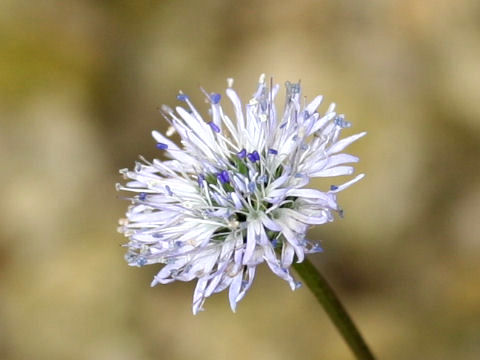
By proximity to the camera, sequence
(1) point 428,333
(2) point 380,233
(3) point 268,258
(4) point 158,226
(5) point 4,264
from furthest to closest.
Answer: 1. (5) point 4,264
2. (2) point 380,233
3. (1) point 428,333
4. (4) point 158,226
5. (3) point 268,258

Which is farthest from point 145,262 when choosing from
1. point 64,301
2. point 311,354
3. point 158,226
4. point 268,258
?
point 64,301

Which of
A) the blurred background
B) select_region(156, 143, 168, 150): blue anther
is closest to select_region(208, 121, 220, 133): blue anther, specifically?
select_region(156, 143, 168, 150): blue anther

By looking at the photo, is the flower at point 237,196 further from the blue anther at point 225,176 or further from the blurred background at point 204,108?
the blurred background at point 204,108

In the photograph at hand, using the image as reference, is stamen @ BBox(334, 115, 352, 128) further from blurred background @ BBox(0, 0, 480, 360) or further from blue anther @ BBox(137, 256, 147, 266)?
blurred background @ BBox(0, 0, 480, 360)

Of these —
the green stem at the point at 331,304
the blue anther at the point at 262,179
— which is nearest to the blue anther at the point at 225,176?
the blue anther at the point at 262,179

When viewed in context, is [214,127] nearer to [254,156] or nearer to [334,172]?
[254,156]

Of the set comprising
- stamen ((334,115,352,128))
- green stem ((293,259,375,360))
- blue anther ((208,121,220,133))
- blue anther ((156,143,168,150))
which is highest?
blue anther ((156,143,168,150))

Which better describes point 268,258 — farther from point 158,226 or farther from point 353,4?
point 353,4
